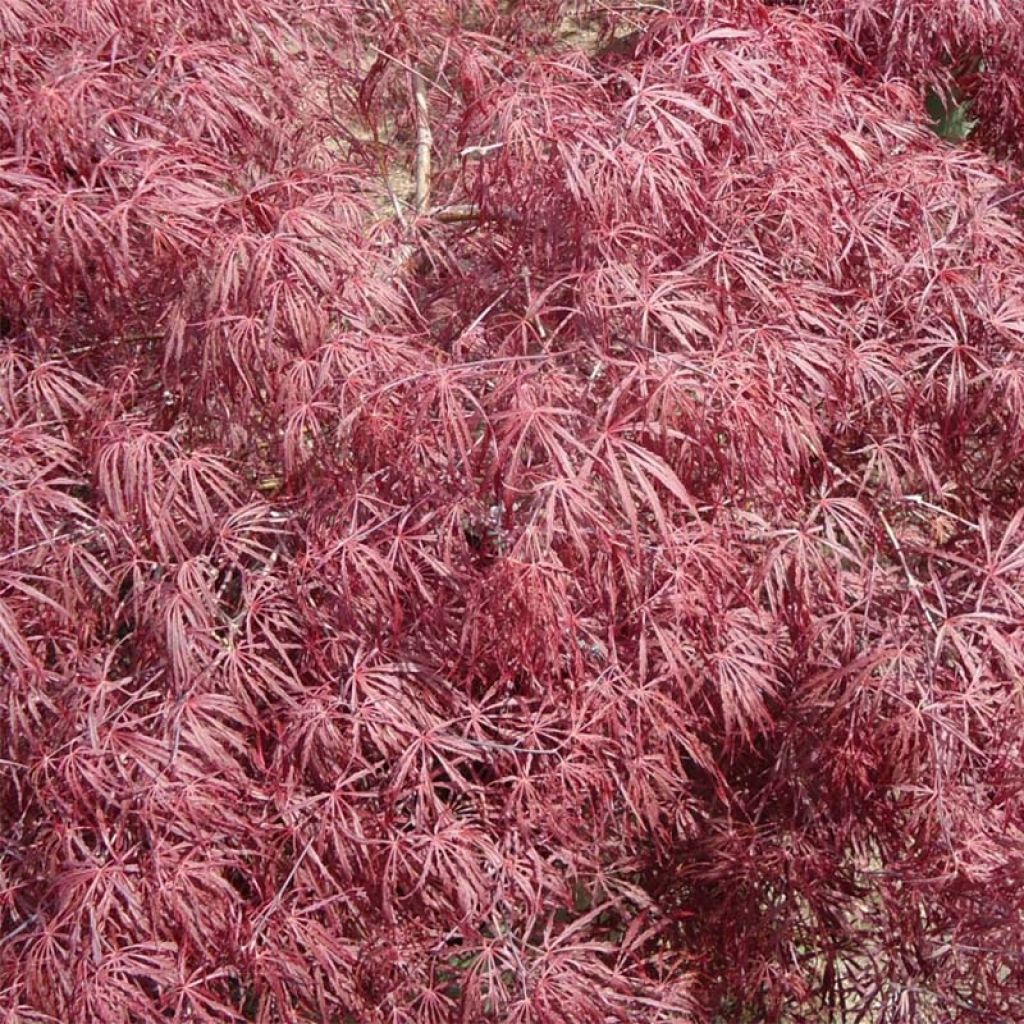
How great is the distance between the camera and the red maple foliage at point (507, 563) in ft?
7.21

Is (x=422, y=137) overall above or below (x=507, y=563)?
below

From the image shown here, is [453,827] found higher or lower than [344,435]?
lower

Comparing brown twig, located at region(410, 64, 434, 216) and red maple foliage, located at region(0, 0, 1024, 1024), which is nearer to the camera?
red maple foliage, located at region(0, 0, 1024, 1024)

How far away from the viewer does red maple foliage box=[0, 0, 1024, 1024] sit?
2.20 meters

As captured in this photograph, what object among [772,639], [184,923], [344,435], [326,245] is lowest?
[184,923]

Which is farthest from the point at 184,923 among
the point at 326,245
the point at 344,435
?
the point at 326,245

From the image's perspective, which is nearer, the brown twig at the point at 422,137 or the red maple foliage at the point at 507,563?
the red maple foliage at the point at 507,563

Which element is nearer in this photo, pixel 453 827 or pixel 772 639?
pixel 453 827

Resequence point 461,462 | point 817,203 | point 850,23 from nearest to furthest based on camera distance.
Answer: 1. point 461,462
2. point 817,203
3. point 850,23

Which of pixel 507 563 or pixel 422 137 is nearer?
pixel 507 563

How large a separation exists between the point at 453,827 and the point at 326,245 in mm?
981

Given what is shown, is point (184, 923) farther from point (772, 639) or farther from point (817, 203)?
point (817, 203)

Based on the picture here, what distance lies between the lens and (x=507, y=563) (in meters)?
2.15

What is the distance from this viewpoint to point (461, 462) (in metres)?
2.29
